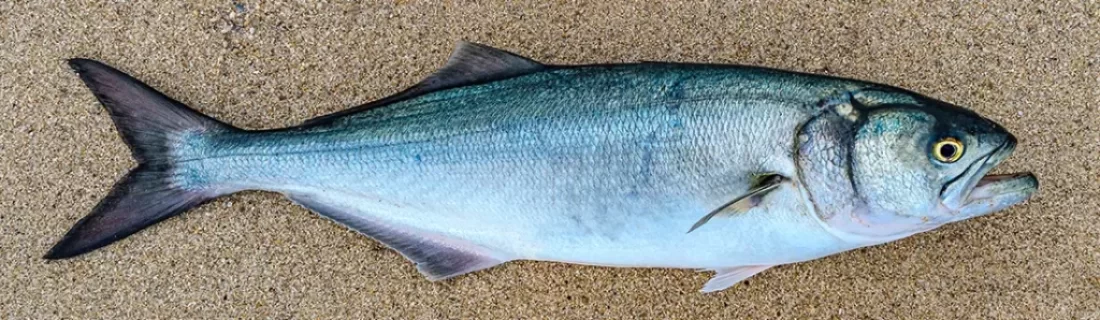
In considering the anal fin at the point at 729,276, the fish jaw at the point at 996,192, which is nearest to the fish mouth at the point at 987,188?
the fish jaw at the point at 996,192

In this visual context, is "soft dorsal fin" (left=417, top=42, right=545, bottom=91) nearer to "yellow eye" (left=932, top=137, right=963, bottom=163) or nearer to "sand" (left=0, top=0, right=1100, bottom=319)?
"sand" (left=0, top=0, right=1100, bottom=319)

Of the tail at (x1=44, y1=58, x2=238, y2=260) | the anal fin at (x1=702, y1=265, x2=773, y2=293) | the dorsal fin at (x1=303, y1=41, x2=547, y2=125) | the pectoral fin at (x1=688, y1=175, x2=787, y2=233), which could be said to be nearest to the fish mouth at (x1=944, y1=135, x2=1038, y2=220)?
the pectoral fin at (x1=688, y1=175, x2=787, y2=233)

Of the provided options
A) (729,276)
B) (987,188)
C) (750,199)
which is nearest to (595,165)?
(750,199)

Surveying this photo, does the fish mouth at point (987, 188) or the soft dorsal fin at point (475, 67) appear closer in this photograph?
the fish mouth at point (987, 188)

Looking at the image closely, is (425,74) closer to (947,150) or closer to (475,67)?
(475,67)

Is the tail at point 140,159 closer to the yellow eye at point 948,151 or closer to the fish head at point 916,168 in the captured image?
the fish head at point 916,168

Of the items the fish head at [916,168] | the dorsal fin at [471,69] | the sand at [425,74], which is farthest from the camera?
the sand at [425,74]

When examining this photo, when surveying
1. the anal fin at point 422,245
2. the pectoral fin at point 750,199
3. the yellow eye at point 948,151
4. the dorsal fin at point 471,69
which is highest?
the dorsal fin at point 471,69

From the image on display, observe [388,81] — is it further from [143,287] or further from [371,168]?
[143,287]

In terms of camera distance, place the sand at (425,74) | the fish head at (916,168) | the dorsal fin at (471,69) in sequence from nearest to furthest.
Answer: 1. the fish head at (916,168)
2. the dorsal fin at (471,69)
3. the sand at (425,74)
